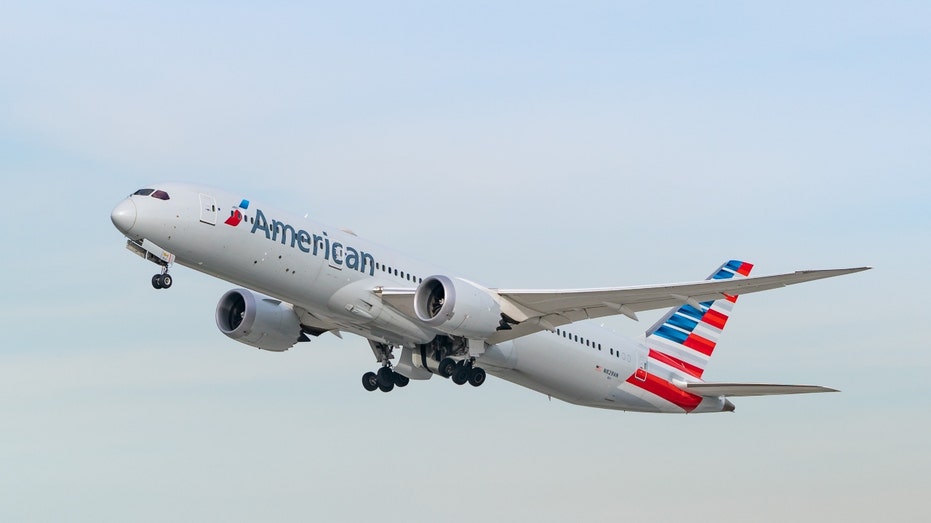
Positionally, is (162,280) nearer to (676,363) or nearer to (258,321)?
(258,321)

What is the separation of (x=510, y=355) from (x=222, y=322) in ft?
30.4

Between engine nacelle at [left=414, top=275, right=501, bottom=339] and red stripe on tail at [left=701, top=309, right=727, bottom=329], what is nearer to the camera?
engine nacelle at [left=414, top=275, right=501, bottom=339]

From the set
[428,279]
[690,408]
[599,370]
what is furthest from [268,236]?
[690,408]

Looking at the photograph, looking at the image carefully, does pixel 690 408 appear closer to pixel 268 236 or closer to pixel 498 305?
pixel 498 305

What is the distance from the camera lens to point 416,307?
38.5 m

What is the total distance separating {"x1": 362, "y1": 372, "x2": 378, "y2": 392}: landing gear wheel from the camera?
4469 cm

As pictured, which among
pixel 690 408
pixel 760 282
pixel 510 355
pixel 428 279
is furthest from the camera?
pixel 690 408

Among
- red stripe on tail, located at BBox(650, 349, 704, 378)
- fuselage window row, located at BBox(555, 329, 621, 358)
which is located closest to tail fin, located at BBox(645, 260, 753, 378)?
red stripe on tail, located at BBox(650, 349, 704, 378)

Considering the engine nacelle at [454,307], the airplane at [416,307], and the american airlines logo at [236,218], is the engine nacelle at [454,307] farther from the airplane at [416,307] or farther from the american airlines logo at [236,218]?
the american airlines logo at [236,218]

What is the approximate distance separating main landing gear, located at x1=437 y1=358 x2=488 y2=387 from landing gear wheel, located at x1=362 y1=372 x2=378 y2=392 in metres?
4.23

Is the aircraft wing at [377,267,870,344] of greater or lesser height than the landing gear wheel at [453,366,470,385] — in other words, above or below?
above

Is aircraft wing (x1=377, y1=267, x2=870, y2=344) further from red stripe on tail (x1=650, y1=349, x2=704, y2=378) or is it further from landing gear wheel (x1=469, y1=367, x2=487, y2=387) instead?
red stripe on tail (x1=650, y1=349, x2=704, y2=378)

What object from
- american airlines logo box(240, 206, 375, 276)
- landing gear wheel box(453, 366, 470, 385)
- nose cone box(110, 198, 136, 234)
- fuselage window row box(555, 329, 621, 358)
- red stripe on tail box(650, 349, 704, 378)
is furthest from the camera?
red stripe on tail box(650, 349, 704, 378)

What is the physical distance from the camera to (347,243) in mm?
38750
